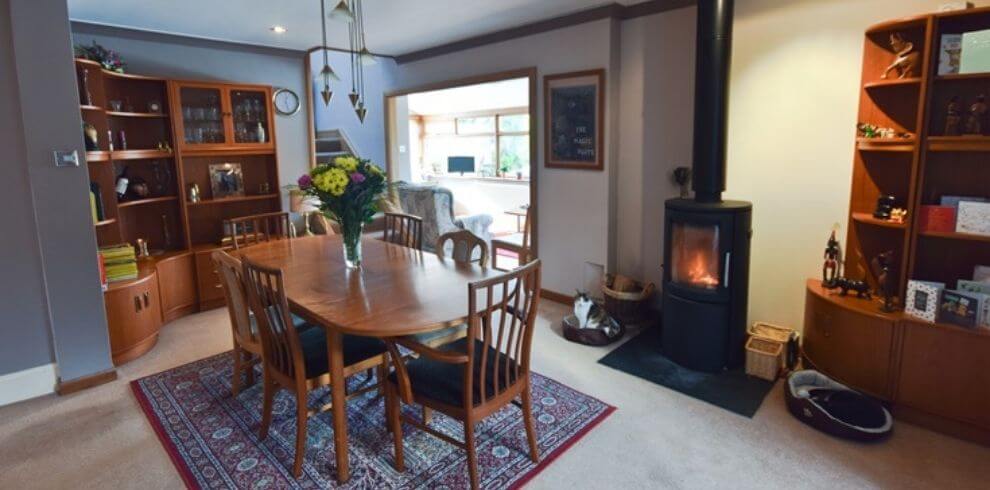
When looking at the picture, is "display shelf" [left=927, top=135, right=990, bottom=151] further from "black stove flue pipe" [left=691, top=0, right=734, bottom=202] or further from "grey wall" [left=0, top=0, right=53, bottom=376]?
"grey wall" [left=0, top=0, right=53, bottom=376]

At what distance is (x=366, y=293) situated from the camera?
2.52 metres

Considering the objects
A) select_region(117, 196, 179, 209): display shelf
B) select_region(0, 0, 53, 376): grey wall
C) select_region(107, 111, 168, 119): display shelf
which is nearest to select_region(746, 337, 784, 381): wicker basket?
select_region(0, 0, 53, 376): grey wall

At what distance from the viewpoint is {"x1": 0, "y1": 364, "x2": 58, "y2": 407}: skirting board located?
10.0ft

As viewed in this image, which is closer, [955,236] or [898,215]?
[955,236]

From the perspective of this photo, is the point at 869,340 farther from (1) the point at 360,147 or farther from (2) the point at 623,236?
(1) the point at 360,147

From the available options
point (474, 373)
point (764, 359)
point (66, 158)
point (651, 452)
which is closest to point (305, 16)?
point (66, 158)

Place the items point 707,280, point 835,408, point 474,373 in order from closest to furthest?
point 474,373, point 835,408, point 707,280

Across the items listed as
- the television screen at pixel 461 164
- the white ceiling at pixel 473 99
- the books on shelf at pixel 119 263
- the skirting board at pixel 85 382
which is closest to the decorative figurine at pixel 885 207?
the skirting board at pixel 85 382

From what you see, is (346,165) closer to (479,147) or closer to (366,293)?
(366,293)

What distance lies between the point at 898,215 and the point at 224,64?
5.35 meters

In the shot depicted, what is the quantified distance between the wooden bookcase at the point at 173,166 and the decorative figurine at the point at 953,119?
16.1 ft

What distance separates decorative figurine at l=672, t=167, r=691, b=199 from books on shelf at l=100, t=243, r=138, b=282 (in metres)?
3.94

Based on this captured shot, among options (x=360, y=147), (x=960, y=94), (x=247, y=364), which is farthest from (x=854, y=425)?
(x=360, y=147)

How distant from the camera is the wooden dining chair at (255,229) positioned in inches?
150
